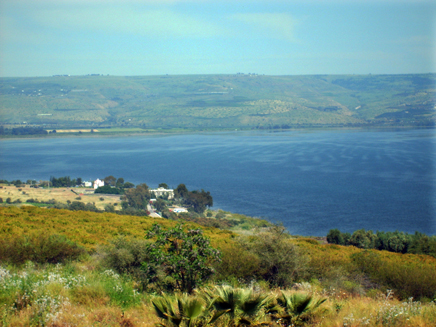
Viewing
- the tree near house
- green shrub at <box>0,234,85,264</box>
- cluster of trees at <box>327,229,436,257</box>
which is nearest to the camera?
green shrub at <box>0,234,85,264</box>

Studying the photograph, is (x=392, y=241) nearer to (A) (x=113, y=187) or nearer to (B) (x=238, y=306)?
(B) (x=238, y=306)

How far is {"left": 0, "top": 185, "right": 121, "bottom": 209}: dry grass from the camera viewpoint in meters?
44.3

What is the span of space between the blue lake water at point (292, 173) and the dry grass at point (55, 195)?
1352cm

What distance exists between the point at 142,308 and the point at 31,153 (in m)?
113

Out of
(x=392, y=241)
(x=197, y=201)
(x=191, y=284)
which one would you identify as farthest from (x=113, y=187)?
(x=191, y=284)

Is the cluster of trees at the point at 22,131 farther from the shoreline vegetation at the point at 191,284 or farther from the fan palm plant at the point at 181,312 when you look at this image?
the fan palm plant at the point at 181,312

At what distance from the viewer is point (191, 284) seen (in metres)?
6.85

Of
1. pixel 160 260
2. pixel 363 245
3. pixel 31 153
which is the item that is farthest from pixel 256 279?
pixel 31 153

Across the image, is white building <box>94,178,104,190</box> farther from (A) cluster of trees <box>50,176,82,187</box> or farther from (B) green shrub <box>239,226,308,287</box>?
(B) green shrub <box>239,226,308,287</box>

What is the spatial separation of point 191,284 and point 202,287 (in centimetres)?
38

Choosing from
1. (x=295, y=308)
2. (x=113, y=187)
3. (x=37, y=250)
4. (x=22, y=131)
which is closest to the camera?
(x=295, y=308)

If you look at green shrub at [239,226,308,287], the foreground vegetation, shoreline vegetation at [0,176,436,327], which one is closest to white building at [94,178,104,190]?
shoreline vegetation at [0,176,436,327]

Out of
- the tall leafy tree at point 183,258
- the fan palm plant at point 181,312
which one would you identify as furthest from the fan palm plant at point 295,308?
the tall leafy tree at point 183,258

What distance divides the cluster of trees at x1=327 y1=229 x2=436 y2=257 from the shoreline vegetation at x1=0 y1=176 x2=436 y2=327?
12.1 meters
